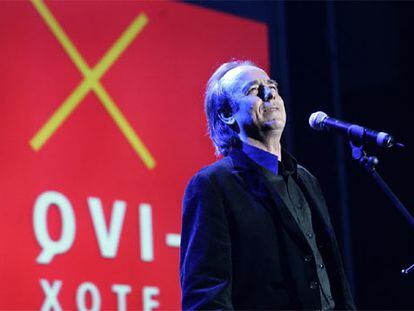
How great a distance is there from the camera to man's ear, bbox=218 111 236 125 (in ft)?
7.83

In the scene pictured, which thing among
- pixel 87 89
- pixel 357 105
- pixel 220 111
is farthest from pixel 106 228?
pixel 357 105

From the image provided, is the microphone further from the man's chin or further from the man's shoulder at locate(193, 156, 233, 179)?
the man's shoulder at locate(193, 156, 233, 179)

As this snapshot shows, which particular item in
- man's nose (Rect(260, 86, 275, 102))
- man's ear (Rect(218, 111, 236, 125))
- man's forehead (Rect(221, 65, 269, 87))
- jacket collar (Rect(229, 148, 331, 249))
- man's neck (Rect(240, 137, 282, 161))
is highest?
man's forehead (Rect(221, 65, 269, 87))

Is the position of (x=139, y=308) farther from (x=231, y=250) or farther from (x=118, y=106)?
(x=231, y=250)

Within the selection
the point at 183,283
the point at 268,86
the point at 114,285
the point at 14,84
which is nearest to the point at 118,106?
the point at 14,84

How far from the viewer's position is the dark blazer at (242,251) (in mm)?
2066

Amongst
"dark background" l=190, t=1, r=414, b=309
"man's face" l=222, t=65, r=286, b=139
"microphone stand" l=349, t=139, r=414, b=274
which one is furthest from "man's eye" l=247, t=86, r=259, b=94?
"dark background" l=190, t=1, r=414, b=309

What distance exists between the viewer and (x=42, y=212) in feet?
10.5

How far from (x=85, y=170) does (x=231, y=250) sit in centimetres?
140

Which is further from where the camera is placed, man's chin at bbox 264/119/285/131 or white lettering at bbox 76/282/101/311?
white lettering at bbox 76/282/101/311

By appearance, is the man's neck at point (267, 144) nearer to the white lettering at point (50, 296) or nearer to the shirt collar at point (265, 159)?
the shirt collar at point (265, 159)

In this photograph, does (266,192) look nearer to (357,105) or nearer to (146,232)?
(146,232)

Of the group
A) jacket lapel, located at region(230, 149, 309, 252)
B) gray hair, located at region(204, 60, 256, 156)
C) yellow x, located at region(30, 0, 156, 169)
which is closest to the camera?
jacket lapel, located at region(230, 149, 309, 252)

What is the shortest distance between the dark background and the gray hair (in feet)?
6.18
